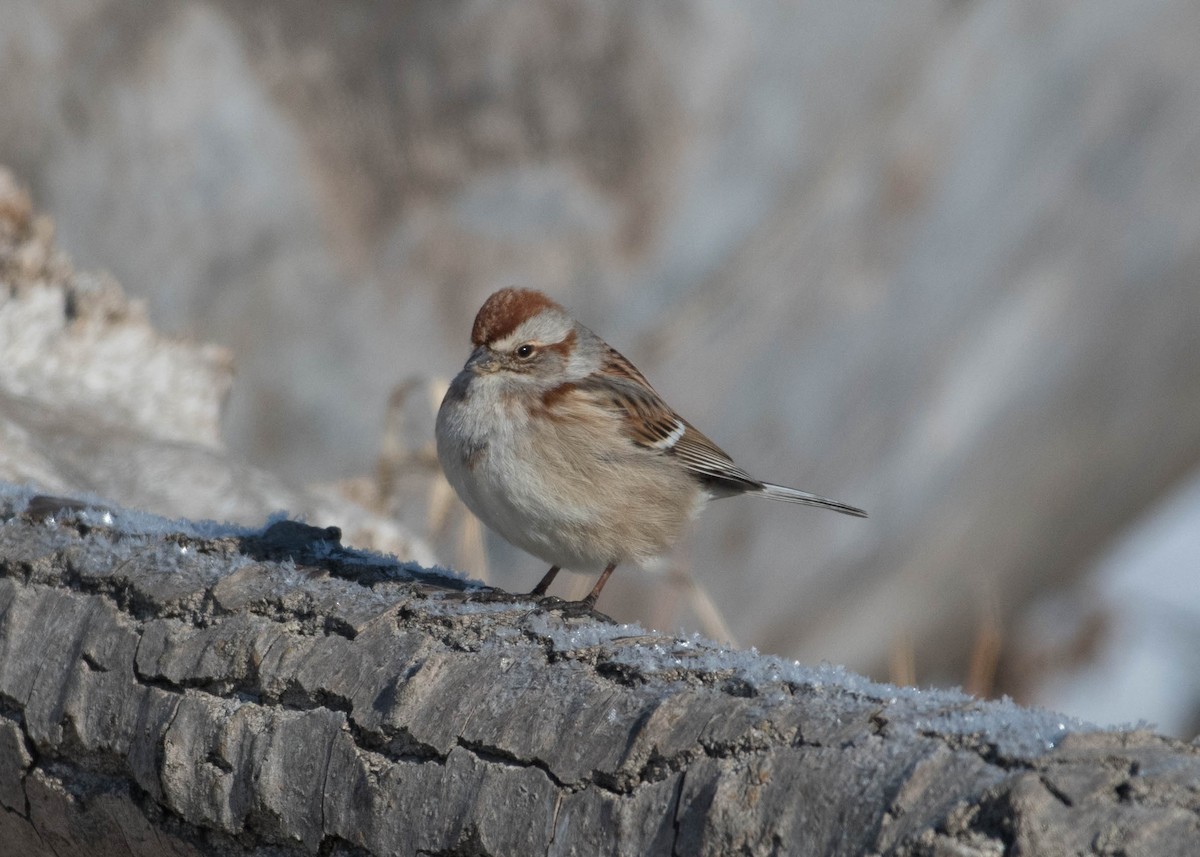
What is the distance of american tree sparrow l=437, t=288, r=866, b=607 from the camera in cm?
308

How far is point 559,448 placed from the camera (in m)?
3.14

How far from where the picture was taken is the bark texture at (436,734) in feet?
4.90

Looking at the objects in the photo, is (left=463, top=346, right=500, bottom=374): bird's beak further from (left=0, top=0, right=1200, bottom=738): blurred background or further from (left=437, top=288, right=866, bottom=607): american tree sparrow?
(left=0, top=0, right=1200, bottom=738): blurred background

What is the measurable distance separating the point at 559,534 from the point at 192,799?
1166 mm

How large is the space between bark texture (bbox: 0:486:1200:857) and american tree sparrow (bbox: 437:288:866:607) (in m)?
0.47

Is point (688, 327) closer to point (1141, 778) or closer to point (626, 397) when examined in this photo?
point (626, 397)

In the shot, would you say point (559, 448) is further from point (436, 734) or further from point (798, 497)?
point (436, 734)

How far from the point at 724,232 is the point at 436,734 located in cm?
504

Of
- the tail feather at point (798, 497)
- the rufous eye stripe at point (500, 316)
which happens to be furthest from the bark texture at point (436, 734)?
the tail feather at point (798, 497)

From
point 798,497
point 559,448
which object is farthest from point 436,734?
point 798,497

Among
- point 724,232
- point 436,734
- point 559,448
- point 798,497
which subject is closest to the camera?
→ point 436,734

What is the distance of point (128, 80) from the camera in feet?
19.5

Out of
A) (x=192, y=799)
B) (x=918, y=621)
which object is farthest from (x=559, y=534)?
(x=918, y=621)

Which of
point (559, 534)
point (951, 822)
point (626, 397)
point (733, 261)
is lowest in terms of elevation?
point (951, 822)
